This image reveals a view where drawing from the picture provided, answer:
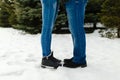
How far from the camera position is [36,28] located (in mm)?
8555

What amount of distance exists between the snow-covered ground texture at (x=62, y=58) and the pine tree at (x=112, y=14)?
478mm

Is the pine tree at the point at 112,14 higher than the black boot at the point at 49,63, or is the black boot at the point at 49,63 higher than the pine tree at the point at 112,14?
the pine tree at the point at 112,14

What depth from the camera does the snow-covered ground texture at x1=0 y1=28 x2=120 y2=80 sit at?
160 inches

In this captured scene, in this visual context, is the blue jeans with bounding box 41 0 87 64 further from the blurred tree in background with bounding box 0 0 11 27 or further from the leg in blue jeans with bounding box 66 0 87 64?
the blurred tree in background with bounding box 0 0 11 27

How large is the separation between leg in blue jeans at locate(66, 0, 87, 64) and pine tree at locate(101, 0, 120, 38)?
2.99 metres

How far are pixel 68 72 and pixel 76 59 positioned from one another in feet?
1.18

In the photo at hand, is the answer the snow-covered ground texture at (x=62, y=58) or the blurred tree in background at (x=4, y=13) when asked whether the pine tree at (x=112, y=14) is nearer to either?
the snow-covered ground texture at (x=62, y=58)

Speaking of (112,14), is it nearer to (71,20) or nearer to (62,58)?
(62,58)

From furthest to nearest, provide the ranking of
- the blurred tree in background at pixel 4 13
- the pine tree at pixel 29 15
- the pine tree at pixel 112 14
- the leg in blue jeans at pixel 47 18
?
the blurred tree in background at pixel 4 13
the pine tree at pixel 29 15
the pine tree at pixel 112 14
the leg in blue jeans at pixel 47 18

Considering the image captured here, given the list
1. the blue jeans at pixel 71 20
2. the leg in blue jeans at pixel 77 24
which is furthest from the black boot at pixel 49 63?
the leg in blue jeans at pixel 77 24

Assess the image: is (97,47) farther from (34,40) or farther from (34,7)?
(34,7)

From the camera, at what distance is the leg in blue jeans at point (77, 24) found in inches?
171

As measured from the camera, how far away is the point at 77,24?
4.41 metres

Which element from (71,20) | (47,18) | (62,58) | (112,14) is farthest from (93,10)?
(47,18)
